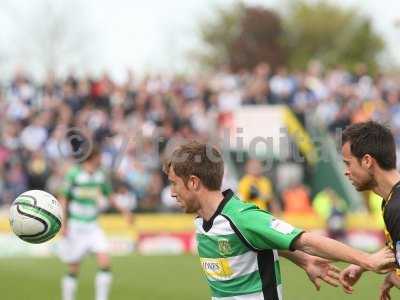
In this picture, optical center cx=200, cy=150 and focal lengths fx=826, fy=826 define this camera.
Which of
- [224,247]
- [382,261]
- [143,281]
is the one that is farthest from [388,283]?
[143,281]

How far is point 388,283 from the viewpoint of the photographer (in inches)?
211

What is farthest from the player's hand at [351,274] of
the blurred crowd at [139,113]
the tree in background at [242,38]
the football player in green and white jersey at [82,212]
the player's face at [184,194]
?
the tree in background at [242,38]

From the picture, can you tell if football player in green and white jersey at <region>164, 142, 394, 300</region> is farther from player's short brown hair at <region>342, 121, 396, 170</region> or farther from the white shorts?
the white shorts

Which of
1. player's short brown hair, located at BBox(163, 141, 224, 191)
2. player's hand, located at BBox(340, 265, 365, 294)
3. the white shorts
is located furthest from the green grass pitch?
player's short brown hair, located at BBox(163, 141, 224, 191)

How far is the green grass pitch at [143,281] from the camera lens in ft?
39.2

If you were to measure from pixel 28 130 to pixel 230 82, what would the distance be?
242 inches

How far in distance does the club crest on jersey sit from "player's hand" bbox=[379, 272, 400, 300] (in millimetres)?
1101

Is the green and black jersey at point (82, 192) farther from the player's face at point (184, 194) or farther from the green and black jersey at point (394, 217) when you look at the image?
the green and black jersey at point (394, 217)

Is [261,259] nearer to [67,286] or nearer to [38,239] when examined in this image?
[38,239]

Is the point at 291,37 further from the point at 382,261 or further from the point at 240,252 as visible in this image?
the point at 382,261

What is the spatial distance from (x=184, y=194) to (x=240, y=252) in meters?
0.50

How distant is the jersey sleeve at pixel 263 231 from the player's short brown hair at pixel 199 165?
0.30 meters

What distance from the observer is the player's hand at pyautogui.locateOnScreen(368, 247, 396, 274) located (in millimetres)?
4633

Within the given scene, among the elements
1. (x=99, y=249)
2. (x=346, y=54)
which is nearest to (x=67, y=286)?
(x=99, y=249)
